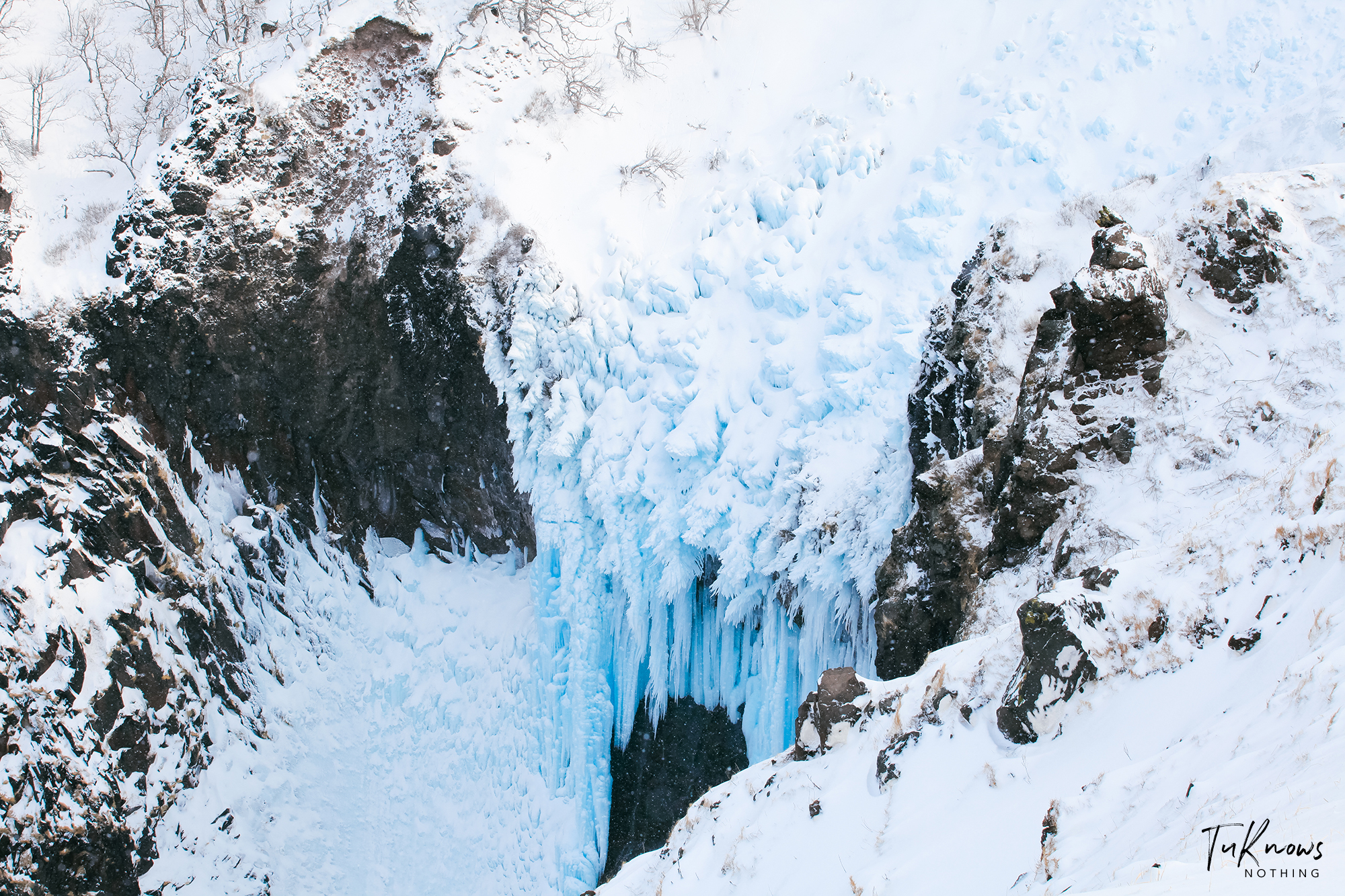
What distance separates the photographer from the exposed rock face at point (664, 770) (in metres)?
11.6

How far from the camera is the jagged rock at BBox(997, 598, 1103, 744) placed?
4.30 meters

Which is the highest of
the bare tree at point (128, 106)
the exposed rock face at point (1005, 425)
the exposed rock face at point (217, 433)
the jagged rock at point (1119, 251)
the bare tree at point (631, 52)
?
the bare tree at point (128, 106)

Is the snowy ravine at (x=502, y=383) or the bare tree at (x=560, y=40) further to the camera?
the bare tree at (x=560, y=40)

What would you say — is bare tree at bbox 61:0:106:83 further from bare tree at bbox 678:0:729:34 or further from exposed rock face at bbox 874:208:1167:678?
exposed rock face at bbox 874:208:1167:678

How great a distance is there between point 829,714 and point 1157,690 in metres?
2.12

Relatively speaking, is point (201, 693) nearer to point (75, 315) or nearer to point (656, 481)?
point (75, 315)

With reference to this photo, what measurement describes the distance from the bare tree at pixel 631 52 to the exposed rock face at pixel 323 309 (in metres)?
3.13

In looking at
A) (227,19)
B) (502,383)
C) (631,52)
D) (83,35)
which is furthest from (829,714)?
(83,35)

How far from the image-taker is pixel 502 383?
1199 cm

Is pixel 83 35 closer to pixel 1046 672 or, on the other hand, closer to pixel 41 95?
pixel 41 95

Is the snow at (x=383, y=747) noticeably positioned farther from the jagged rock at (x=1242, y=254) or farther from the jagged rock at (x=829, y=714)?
the jagged rock at (x=1242, y=254)

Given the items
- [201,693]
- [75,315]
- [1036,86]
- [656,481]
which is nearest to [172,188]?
[75,315]

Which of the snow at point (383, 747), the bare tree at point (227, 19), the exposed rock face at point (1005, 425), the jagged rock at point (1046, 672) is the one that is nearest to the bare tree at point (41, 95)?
the bare tree at point (227, 19)

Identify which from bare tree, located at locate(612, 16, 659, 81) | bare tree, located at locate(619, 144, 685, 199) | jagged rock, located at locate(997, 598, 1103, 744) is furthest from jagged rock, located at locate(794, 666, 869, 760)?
bare tree, located at locate(612, 16, 659, 81)
